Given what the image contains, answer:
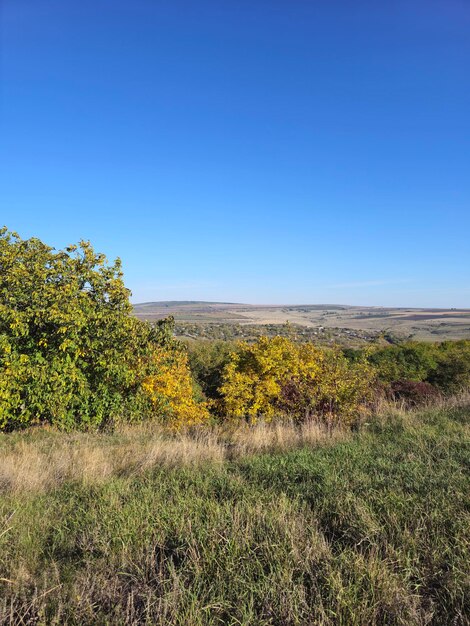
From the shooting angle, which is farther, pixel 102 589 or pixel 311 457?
pixel 311 457

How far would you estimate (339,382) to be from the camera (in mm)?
10914

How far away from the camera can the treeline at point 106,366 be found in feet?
27.6

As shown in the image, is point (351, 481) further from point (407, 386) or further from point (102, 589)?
point (407, 386)

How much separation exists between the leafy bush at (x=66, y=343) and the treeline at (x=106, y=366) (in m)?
0.03

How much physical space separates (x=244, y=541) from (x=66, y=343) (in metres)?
6.85

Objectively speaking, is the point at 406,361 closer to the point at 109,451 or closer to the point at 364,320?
the point at 109,451

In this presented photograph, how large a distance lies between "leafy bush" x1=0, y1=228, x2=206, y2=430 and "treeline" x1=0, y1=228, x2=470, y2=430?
0.03 metres

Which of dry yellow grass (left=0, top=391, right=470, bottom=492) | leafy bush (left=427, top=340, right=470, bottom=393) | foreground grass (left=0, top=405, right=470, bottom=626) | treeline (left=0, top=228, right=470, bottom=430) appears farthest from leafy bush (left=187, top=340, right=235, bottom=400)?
foreground grass (left=0, top=405, right=470, bottom=626)

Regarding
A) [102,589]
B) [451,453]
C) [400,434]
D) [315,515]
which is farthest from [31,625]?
[400,434]

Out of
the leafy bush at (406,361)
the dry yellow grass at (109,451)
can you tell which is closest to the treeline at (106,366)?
the dry yellow grass at (109,451)

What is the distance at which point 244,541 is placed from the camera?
106 inches

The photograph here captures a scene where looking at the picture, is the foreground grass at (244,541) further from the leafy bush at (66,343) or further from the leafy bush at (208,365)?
the leafy bush at (208,365)

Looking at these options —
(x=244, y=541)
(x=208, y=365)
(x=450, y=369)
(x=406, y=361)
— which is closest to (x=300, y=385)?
(x=208, y=365)

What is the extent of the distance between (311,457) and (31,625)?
138 inches
